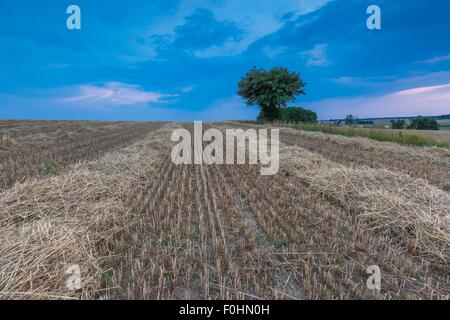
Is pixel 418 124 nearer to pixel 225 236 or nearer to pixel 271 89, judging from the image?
pixel 271 89

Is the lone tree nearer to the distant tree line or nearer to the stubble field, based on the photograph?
the distant tree line

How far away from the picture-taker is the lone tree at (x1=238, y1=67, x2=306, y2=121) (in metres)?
33.4

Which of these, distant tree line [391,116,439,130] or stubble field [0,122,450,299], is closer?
stubble field [0,122,450,299]

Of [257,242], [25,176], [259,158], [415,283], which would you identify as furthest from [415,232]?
[25,176]

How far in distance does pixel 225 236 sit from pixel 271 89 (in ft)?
109

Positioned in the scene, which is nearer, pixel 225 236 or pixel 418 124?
pixel 225 236

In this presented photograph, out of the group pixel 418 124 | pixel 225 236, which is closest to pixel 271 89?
pixel 418 124

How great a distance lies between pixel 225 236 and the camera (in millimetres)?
3426

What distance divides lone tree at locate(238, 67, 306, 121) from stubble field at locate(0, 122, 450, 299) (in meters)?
28.8

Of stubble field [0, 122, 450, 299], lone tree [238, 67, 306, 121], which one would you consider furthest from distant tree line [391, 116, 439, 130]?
stubble field [0, 122, 450, 299]

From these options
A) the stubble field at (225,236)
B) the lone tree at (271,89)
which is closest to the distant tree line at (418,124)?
the lone tree at (271,89)

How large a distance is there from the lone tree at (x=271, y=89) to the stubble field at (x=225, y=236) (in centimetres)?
2877

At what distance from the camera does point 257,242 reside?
330 cm

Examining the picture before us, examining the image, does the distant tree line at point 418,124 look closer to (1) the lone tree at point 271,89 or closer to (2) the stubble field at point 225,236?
(1) the lone tree at point 271,89
